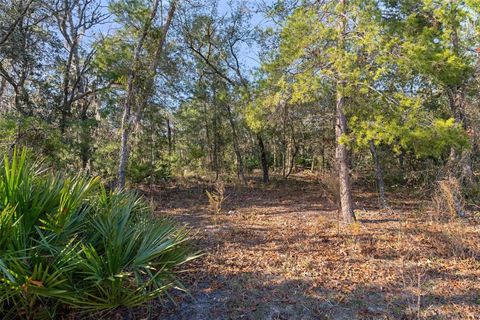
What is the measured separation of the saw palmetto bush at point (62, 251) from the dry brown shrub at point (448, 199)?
4566mm

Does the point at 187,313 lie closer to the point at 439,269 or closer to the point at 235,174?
the point at 439,269

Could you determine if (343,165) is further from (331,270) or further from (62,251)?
(62,251)

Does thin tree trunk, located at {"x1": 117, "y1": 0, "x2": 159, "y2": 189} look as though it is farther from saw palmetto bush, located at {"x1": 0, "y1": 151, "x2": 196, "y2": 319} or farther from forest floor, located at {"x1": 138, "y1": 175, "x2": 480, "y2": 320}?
saw palmetto bush, located at {"x1": 0, "y1": 151, "x2": 196, "y2": 319}

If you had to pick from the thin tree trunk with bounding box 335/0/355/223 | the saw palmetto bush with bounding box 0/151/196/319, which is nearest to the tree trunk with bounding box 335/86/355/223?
the thin tree trunk with bounding box 335/0/355/223

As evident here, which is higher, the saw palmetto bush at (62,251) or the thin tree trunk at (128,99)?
the thin tree trunk at (128,99)

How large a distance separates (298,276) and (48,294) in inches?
118

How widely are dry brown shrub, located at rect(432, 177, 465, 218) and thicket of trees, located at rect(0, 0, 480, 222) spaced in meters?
0.64

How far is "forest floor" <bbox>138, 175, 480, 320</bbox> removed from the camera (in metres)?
3.37

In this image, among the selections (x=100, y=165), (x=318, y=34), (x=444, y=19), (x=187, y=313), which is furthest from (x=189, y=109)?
(x=187, y=313)

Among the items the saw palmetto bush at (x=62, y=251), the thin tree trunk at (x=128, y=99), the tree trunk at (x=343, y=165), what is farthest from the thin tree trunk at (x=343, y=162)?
the thin tree trunk at (x=128, y=99)

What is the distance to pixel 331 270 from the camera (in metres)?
4.29

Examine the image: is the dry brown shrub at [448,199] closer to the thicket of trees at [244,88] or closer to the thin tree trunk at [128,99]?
the thicket of trees at [244,88]

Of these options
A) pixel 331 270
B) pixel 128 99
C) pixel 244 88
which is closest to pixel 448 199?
pixel 331 270

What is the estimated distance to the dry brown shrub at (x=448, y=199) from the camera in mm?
5016
